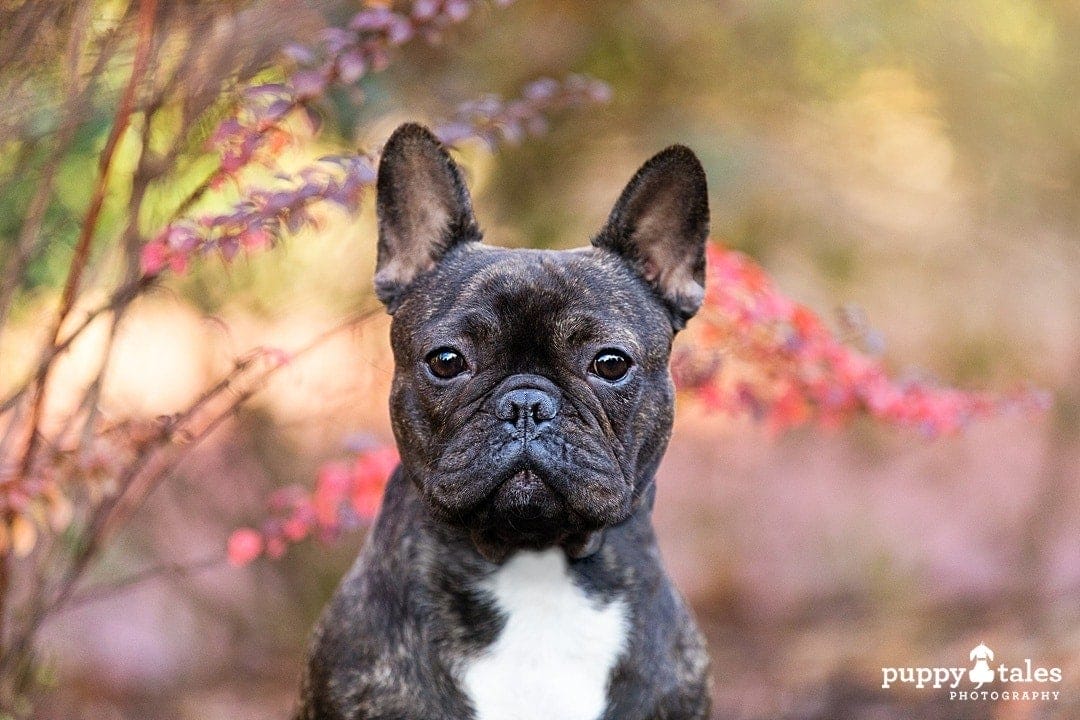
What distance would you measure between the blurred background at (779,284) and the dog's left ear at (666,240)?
98.6 inches

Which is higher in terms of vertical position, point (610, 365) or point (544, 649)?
point (610, 365)

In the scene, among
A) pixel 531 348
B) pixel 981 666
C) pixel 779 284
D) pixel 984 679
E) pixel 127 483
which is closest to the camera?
pixel 531 348

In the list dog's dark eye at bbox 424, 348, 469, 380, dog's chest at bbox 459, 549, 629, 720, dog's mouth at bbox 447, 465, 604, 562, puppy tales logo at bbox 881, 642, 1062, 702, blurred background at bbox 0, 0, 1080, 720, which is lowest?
dog's chest at bbox 459, 549, 629, 720

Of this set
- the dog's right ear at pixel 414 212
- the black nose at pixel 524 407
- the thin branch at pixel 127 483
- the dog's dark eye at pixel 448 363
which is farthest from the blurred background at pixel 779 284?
the black nose at pixel 524 407

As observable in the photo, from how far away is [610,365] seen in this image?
345 cm

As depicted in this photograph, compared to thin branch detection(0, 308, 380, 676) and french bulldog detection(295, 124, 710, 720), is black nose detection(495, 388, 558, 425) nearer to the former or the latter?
french bulldog detection(295, 124, 710, 720)

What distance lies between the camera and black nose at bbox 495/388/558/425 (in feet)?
10.6

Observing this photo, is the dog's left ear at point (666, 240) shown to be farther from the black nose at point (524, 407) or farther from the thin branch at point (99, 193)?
the thin branch at point (99, 193)

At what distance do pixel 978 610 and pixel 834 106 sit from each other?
326cm

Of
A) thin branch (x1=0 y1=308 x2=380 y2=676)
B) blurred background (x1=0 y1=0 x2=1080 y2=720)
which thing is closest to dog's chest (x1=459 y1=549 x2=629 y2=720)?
thin branch (x1=0 y1=308 x2=380 y2=676)

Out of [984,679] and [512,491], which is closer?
[512,491]

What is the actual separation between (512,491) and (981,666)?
463cm

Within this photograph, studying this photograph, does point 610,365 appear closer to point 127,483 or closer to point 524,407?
point 524,407

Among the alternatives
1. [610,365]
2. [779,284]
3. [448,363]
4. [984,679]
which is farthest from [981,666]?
[448,363]
